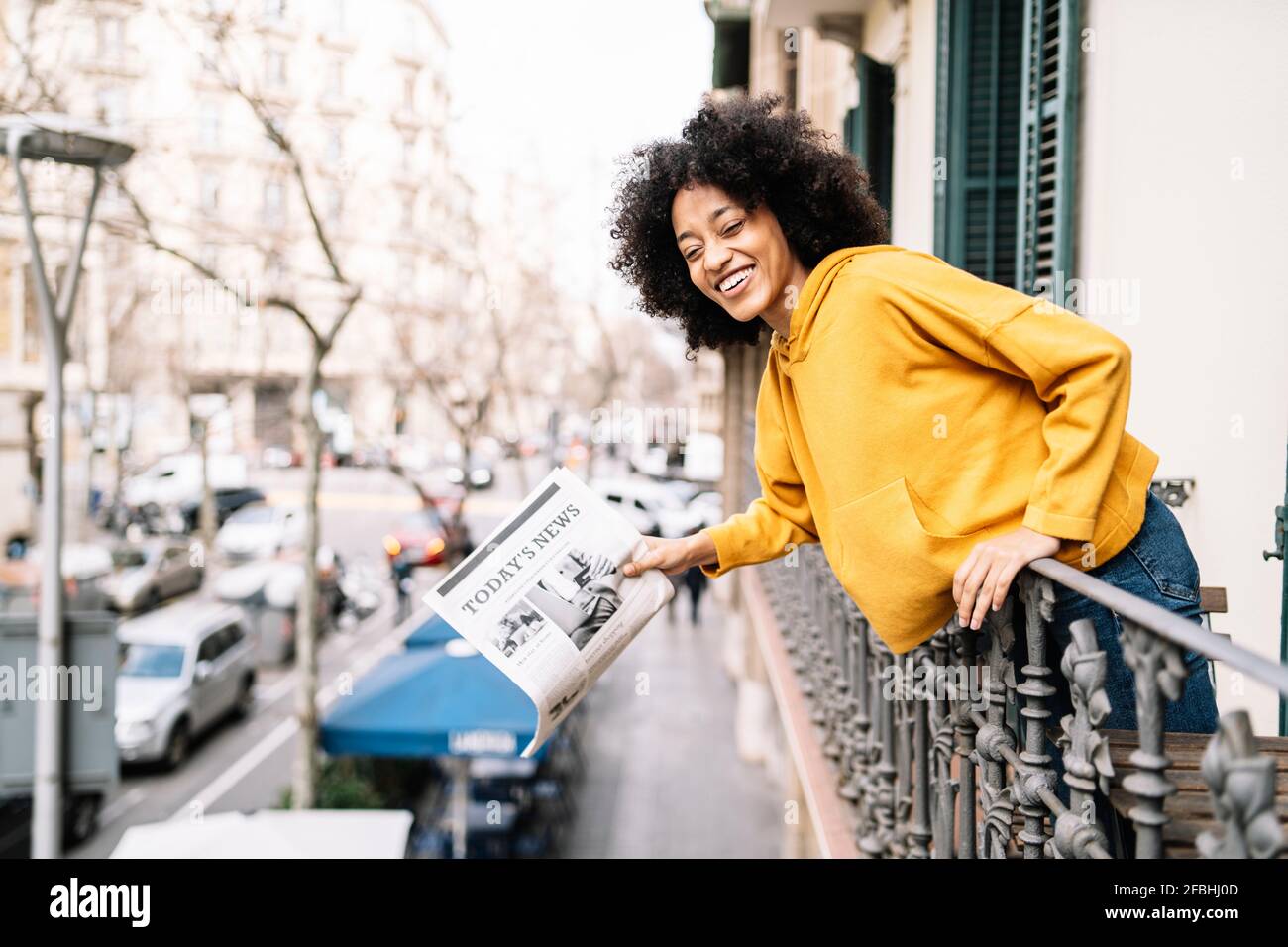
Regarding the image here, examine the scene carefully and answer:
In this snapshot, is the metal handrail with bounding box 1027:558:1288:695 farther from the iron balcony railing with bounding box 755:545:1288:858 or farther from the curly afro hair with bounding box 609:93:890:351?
the curly afro hair with bounding box 609:93:890:351

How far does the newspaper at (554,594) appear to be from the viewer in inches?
93.0

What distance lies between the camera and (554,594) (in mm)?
2453

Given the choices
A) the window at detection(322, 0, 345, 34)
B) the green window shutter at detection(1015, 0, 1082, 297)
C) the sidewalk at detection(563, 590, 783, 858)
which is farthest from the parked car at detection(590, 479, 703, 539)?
the green window shutter at detection(1015, 0, 1082, 297)

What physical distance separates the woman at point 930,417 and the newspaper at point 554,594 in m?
0.46

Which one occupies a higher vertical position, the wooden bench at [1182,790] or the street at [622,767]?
the wooden bench at [1182,790]

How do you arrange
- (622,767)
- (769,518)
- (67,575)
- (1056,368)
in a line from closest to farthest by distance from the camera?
(1056,368)
(769,518)
(622,767)
(67,575)

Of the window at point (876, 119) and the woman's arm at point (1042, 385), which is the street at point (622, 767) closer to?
the window at point (876, 119)

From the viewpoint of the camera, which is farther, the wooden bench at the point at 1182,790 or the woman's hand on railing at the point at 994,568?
the woman's hand on railing at the point at 994,568

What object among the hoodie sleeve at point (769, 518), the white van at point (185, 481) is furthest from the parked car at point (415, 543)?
the hoodie sleeve at point (769, 518)

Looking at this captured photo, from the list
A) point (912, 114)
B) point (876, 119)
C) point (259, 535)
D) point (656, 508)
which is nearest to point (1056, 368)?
point (912, 114)

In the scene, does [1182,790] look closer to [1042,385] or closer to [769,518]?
[1042,385]

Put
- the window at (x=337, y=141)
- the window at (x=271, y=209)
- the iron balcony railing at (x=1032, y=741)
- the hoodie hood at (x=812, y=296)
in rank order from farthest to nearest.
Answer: the window at (x=271, y=209) → the window at (x=337, y=141) → the hoodie hood at (x=812, y=296) → the iron balcony railing at (x=1032, y=741)

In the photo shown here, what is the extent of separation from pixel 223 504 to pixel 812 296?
35.9 meters

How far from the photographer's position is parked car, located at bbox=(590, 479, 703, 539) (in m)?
31.4
